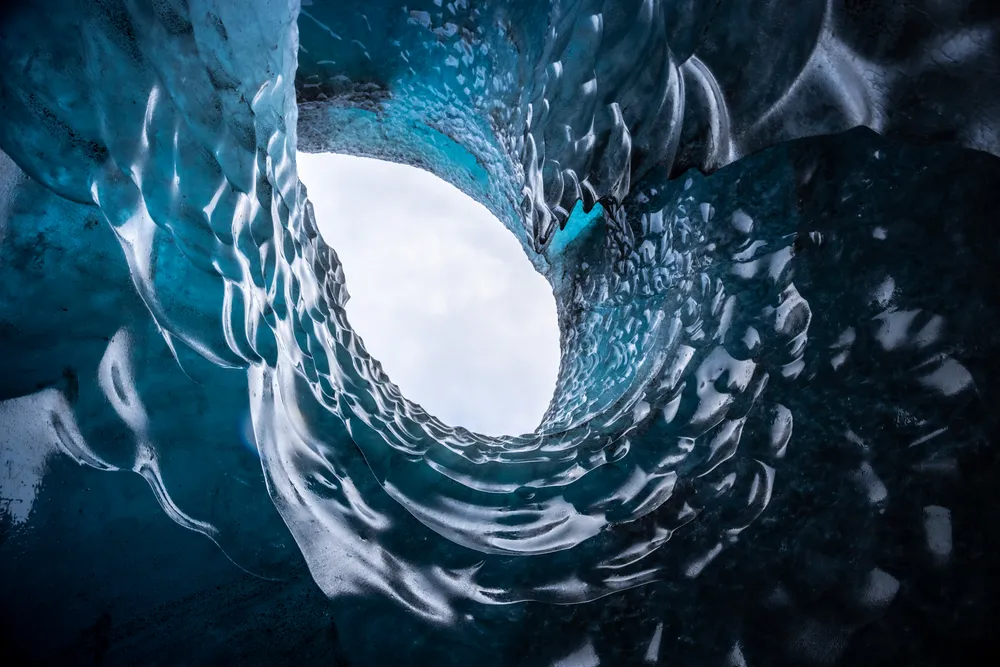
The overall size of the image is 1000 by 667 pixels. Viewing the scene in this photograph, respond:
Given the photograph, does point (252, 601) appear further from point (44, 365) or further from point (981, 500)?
point (981, 500)

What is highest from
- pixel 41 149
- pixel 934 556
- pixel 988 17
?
pixel 988 17

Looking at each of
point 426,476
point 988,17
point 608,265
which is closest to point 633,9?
point 988,17

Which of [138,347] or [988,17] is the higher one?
[988,17]

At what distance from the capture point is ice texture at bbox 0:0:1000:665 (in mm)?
588

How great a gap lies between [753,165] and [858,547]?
21.3 inches

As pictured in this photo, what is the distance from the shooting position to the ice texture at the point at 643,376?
0.59m

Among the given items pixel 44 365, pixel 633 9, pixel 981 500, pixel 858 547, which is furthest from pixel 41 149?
pixel 981 500

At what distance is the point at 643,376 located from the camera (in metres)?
1.01

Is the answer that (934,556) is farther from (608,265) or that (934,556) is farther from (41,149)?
(41,149)

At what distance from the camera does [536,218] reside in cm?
133

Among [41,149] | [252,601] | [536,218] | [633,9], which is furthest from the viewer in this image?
[536,218]

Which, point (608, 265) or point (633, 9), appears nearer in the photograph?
point (633, 9)

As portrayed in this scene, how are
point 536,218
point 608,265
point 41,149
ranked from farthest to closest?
point 608,265, point 536,218, point 41,149

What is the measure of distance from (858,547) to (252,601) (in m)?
0.77
